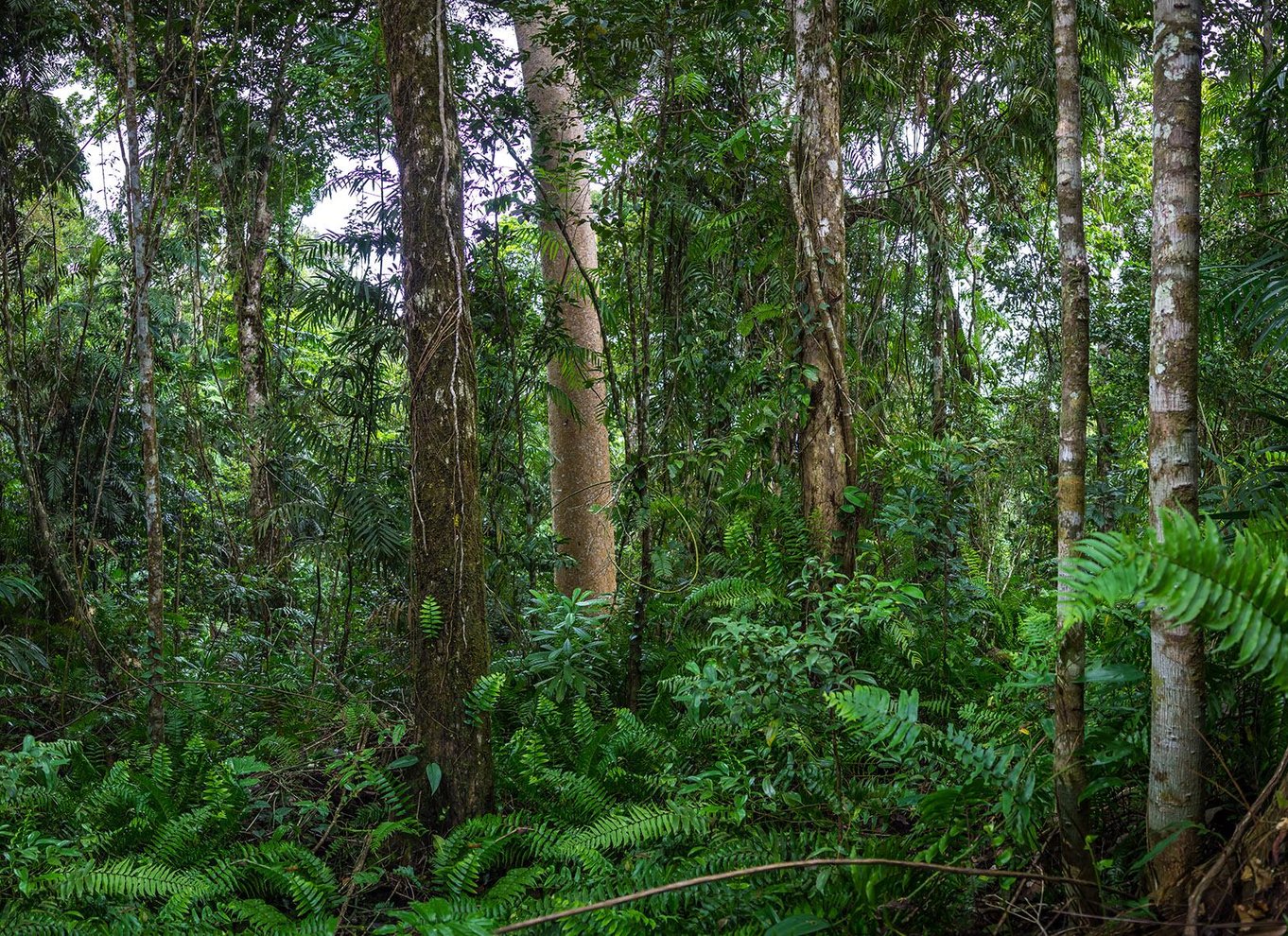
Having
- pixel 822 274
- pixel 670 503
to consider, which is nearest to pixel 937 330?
pixel 822 274

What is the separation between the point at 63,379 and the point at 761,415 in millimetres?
5316

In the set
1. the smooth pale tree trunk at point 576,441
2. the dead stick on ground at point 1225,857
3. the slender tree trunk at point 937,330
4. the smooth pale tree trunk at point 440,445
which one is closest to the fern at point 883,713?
the dead stick on ground at point 1225,857

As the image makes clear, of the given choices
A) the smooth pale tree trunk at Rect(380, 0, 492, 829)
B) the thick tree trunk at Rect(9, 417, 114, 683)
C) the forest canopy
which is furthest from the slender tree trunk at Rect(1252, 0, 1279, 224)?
the thick tree trunk at Rect(9, 417, 114, 683)

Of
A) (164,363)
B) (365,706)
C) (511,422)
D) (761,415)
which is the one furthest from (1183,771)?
(164,363)

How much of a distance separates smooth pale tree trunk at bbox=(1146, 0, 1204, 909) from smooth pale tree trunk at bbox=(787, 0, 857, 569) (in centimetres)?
234

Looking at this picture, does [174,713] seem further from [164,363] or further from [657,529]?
[164,363]

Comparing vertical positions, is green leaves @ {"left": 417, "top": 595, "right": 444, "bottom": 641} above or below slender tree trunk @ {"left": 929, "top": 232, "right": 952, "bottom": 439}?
below

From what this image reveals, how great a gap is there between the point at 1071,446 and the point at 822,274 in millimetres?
2328

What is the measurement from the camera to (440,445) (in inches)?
150

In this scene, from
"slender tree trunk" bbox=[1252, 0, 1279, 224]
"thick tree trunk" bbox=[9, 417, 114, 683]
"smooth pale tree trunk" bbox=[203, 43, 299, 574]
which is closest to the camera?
"slender tree trunk" bbox=[1252, 0, 1279, 224]

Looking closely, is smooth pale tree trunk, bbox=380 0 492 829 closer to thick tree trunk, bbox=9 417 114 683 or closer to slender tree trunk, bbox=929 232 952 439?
thick tree trunk, bbox=9 417 114 683

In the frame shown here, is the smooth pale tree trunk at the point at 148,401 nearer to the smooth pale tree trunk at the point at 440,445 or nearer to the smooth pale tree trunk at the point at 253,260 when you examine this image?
the smooth pale tree trunk at the point at 440,445

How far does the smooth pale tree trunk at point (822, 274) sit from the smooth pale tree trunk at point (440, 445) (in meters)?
1.82

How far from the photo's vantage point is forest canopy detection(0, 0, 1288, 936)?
2.41 metres
